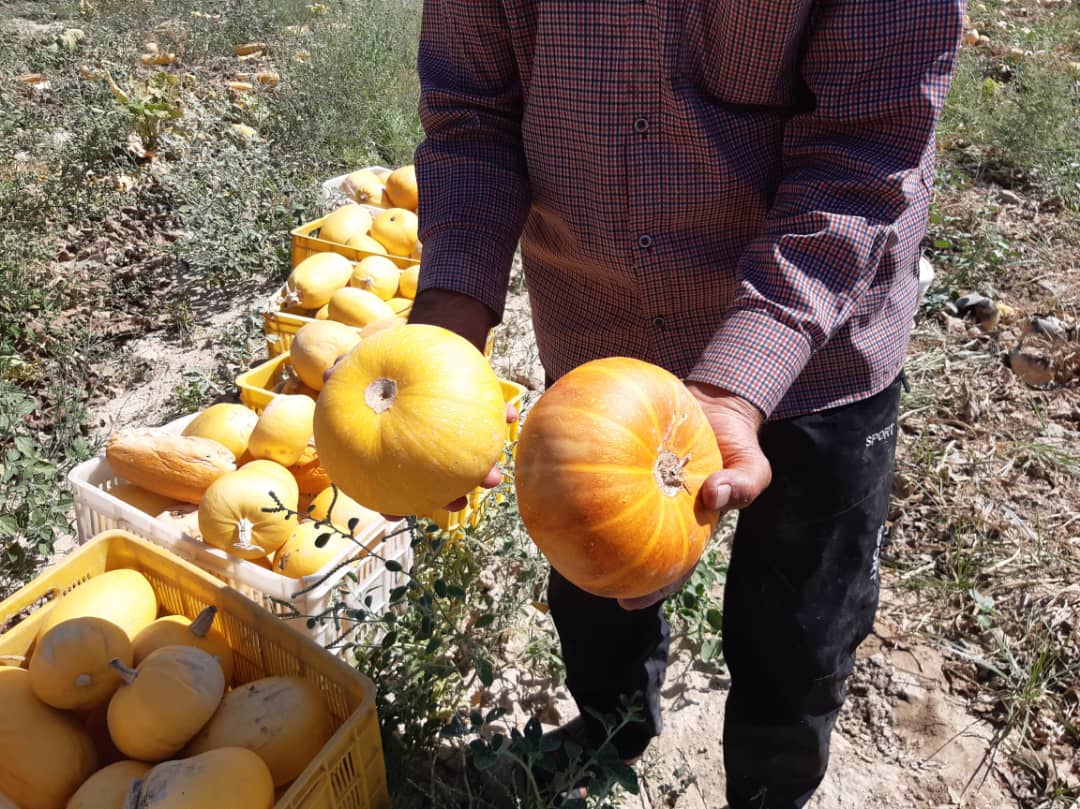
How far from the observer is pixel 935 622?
3004 mm

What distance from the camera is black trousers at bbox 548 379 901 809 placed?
1.82 metres

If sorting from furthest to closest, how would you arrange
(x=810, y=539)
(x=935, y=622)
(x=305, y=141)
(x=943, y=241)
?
(x=305, y=141) → (x=943, y=241) → (x=935, y=622) → (x=810, y=539)

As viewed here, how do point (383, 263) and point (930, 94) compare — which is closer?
point (930, 94)

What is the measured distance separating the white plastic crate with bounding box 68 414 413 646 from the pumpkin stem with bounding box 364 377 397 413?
786 millimetres

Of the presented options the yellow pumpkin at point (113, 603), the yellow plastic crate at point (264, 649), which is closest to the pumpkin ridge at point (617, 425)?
the yellow plastic crate at point (264, 649)

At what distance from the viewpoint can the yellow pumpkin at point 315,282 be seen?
3820 millimetres

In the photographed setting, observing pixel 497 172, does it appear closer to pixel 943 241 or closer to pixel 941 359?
pixel 941 359

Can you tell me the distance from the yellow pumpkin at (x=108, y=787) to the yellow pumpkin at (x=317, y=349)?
1.58 meters

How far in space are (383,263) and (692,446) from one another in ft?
9.40

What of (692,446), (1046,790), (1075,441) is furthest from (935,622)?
(692,446)

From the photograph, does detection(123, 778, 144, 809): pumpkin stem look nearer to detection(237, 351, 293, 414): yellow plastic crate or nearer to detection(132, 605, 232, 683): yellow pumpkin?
detection(132, 605, 232, 683): yellow pumpkin

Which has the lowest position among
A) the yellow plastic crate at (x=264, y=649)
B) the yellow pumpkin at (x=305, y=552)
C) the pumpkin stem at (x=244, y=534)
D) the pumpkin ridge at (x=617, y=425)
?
the yellow pumpkin at (x=305, y=552)

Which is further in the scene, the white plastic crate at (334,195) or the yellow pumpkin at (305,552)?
the white plastic crate at (334,195)

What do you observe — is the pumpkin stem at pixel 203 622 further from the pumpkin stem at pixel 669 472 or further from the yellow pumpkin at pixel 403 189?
the yellow pumpkin at pixel 403 189
